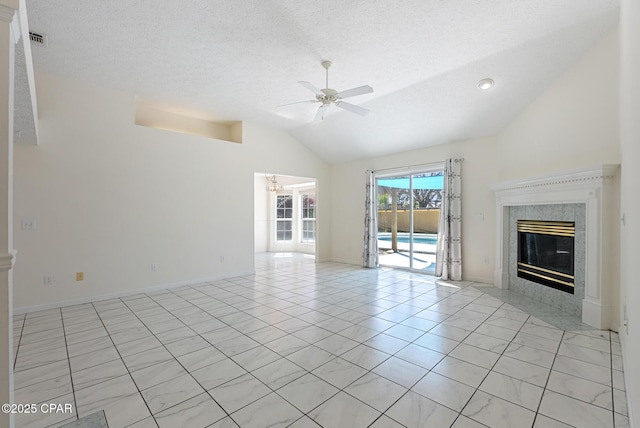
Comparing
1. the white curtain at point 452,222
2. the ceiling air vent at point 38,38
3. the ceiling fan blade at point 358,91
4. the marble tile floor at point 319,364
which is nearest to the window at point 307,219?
the white curtain at point 452,222

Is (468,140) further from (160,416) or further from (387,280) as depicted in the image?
(160,416)

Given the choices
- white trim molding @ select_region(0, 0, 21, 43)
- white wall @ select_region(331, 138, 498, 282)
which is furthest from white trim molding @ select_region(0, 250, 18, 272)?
white wall @ select_region(331, 138, 498, 282)

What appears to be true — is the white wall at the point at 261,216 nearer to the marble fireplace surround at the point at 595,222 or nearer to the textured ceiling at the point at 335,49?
the textured ceiling at the point at 335,49

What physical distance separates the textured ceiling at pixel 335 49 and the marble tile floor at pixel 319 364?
315 cm

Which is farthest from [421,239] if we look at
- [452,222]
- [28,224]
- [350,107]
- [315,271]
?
[28,224]

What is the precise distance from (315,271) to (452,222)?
10.0 feet

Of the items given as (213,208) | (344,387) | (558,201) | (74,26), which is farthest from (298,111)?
(344,387)

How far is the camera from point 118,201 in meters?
4.37

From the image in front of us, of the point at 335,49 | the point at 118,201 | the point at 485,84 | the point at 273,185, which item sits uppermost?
the point at 335,49

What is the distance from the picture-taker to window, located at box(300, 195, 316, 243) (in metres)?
9.51

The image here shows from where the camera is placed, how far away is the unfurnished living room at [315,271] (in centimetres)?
194

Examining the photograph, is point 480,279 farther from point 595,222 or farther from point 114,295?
point 114,295

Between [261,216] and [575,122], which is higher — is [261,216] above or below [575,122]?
below

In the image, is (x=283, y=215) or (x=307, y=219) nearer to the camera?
(x=307, y=219)
